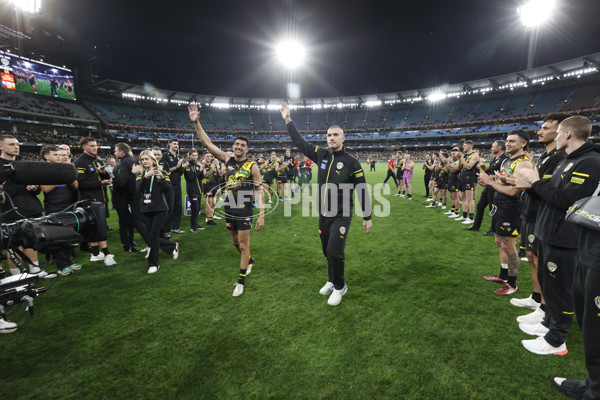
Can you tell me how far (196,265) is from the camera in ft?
18.4

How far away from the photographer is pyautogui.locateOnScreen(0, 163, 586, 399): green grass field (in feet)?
8.14

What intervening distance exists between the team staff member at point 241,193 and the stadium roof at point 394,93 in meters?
63.7

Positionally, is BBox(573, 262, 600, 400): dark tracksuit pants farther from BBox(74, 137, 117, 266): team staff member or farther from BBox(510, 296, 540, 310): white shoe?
BBox(74, 137, 117, 266): team staff member

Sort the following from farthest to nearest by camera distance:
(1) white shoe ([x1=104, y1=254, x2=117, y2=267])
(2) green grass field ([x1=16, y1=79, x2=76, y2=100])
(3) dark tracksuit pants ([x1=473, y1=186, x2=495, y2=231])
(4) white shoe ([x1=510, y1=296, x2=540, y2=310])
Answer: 1. (2) green grass field ([x1=16, y1=79, x2=76, y2=100])
2. (3) dark tracksuit pants ([x1=473, y1=186, x2=495, y2=231])
3. (1) white shoe ([x1=104, y1=254, x2=117, y2=267])
4. (4) white shoe ([x1=510, y1=296, x2=540, y2=310])

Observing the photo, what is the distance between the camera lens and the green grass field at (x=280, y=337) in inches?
97.7

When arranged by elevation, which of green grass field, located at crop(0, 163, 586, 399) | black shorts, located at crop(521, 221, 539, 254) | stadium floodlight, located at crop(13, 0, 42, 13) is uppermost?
stadium floodlight, located at crop(13, 0, 42, 13)

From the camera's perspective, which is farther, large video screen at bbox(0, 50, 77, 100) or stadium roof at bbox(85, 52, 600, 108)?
stadium roof at bbox(85, 52, 600, 108)

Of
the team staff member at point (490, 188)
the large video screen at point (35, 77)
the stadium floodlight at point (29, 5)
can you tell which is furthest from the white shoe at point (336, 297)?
the large video screen at point (35, 77)

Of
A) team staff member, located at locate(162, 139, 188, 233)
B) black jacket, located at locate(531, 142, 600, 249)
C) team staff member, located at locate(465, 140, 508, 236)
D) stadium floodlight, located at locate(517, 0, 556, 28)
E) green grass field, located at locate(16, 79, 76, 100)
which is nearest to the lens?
black jacket, located at locate(531, 142, 600, 249)

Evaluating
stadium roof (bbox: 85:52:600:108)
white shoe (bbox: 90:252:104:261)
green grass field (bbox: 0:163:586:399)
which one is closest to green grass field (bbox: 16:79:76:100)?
stadium roof (bbox: 85:52:600:108)

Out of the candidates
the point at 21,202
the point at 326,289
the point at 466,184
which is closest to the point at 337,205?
the point at 326,289

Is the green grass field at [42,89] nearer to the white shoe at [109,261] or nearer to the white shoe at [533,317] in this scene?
the white shoe at [109,261]

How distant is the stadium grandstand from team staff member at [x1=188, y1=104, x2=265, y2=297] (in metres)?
54.4

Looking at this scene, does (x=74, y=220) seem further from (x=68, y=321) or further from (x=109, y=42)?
(x=109, y=42)
